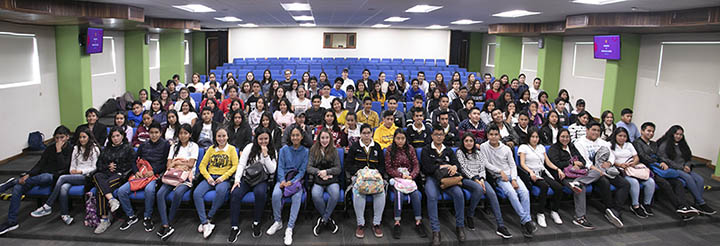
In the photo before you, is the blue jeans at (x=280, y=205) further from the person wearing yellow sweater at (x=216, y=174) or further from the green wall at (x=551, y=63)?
the green wall at (x=551, y=63)

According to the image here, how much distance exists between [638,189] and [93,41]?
399 inches

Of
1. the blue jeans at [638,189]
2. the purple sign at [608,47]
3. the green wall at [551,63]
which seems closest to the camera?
the blue jeans at [638,189]

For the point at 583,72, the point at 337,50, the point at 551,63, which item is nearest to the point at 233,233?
the point at 583,72

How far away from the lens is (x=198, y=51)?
20.9m

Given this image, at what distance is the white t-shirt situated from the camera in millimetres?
5512

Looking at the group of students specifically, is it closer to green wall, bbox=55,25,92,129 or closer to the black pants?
the black pants

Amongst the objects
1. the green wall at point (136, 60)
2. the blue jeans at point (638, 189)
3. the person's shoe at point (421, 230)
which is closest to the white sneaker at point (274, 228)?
the person's shoe at point (421, 230)

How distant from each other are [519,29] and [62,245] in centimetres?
1118

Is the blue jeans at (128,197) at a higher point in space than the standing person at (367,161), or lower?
lower

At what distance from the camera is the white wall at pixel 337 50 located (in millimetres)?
19438

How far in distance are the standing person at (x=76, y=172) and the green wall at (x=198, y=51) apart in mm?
16507

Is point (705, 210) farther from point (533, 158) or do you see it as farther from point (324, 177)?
point (324, 177)

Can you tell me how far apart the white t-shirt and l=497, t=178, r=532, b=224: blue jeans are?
1.15 feet

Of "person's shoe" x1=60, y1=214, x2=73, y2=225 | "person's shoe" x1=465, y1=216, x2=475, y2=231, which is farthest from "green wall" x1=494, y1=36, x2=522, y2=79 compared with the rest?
"person's shoe" x1=60, y1=214, x2=73, y2=225
